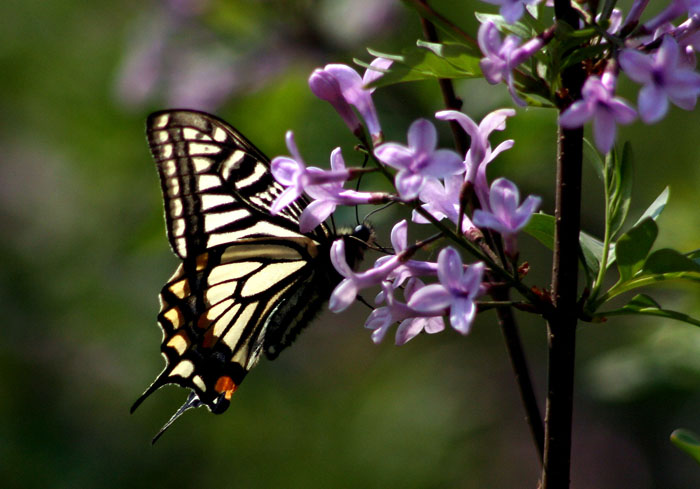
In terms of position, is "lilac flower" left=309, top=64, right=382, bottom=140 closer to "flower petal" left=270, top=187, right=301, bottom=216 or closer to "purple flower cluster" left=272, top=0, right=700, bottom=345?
"purple flower cluster" left=272, top=0, right=700, bottom=345

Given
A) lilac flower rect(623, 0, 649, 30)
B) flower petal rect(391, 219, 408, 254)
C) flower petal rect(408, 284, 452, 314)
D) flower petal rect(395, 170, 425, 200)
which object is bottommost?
flower petal rect(391, 219, 408, 254)

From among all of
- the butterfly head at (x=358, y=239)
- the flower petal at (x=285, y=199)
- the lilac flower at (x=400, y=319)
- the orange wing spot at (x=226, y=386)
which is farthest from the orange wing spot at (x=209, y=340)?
the flower petal at (x=285, y=199)

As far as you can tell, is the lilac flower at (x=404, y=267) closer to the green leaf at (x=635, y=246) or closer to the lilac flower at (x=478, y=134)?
the lilac flower at (x=478, y=134)

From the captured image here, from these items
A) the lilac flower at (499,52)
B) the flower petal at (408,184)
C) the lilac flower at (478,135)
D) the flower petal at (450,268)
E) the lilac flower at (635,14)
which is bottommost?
the flower petal at (450,268)

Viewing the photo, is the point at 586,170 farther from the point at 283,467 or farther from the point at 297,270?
the point at 297,270

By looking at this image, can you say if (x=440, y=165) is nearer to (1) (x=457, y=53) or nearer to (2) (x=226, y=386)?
(1) (x=457, y=53)

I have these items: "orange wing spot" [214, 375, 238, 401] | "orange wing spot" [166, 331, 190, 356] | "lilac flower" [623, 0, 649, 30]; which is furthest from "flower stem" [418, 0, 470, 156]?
"orange wing spot" [166, 331, 190, 356]
